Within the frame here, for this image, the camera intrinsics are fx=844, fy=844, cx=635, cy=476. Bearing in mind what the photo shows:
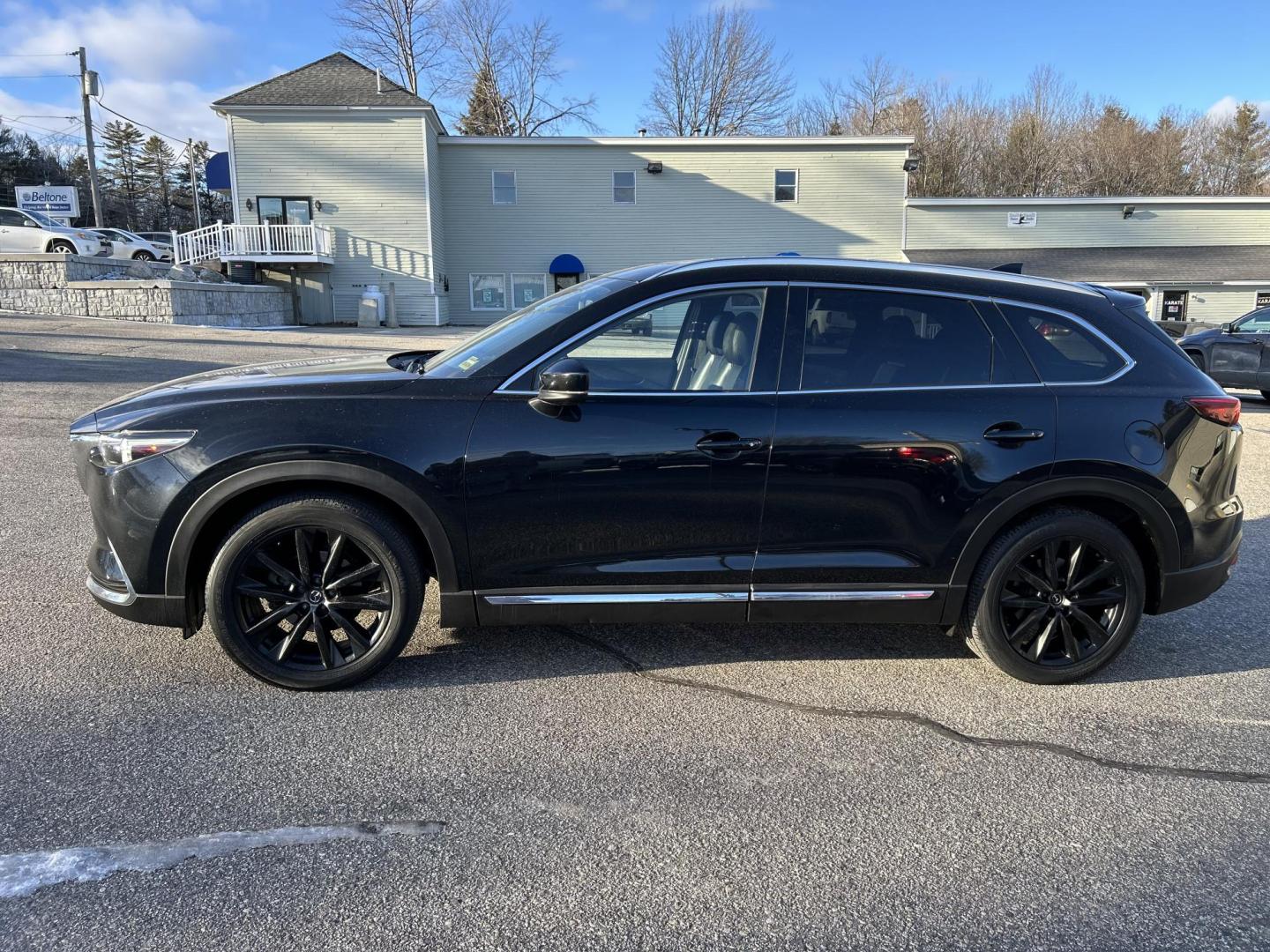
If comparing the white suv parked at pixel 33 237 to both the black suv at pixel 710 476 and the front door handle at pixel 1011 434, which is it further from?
the front door handle at pixel 1011 434

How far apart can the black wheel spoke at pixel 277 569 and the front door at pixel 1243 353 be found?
49.4ft

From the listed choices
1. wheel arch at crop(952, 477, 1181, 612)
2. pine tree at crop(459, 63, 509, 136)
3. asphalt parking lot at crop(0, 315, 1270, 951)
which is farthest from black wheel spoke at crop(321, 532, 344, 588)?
pine tree at crop(459, 63, 509, 136)

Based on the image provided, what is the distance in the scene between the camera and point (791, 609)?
3594 millimetres

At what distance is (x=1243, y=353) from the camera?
13.5 m

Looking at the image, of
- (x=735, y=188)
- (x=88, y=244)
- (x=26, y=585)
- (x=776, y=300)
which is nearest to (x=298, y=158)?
(x=88, y=244)

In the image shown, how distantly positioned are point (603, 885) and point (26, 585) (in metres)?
3.96

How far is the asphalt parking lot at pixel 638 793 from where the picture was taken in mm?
Answer: 2305

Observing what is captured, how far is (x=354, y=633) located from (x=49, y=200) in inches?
2042

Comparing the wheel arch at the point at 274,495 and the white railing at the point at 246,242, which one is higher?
the white railing at the point at 246,242

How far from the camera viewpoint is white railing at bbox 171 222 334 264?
27875 millimetres

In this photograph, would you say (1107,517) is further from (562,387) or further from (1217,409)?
(562,387)

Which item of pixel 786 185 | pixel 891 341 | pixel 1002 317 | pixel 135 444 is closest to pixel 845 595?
pixel 891 341

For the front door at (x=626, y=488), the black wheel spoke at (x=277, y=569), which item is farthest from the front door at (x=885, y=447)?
the black wheel spoke at (x=277, y=569)

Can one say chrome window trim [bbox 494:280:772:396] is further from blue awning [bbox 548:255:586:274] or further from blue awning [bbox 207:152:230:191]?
blue awning [bbox 207:152:230:191]
